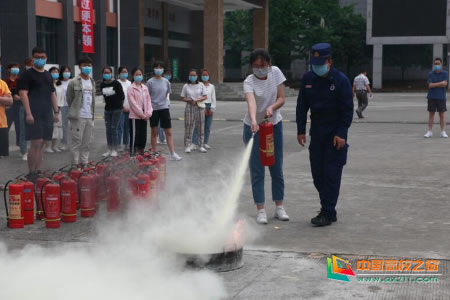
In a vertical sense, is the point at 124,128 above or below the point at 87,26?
below

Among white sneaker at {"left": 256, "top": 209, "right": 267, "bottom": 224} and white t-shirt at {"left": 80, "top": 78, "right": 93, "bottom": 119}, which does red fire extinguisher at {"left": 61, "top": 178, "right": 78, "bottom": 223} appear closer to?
white sneaker at {"left": 256, "top": 209, "right": 267, "bottom": 224}

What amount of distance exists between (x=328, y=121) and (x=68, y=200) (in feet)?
9.96

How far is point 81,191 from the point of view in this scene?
7.34 m

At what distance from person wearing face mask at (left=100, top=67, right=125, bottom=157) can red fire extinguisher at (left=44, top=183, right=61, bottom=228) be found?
19.4 ft

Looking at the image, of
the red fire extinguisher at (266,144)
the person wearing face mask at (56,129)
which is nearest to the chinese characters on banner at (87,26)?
the person wearing face mask at (56,129)

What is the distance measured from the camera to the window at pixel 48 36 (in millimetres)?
38312

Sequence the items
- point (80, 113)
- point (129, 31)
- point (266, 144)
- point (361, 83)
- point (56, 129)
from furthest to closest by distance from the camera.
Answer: point (129, 31) < point (361, 83) < point (56, 129) < point (80, 113) < point (266, 144)

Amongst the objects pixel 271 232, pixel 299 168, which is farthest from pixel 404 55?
pixel 271 232

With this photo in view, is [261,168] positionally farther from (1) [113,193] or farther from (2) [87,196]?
(2) [87,196]

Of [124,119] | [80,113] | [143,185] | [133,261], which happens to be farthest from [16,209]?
[124,119]

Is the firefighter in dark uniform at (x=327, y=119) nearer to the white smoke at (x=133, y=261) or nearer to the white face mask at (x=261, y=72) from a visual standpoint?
the white face mask at (x=261, y=72)

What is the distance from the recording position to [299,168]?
11.2 m

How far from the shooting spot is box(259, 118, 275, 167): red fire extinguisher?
22.1 ft

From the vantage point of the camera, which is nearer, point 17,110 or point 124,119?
point 17,110
